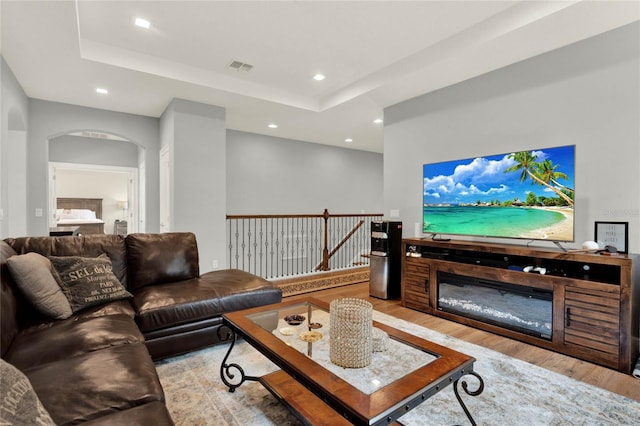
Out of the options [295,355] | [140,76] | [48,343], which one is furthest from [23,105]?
[295,355]

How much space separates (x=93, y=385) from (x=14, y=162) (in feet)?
14.4

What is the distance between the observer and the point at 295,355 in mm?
1556

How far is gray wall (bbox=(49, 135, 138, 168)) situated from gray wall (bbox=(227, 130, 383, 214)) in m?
2.34

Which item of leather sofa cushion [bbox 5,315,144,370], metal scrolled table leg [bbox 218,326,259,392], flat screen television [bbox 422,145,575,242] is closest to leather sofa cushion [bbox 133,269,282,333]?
leather sofa cushion [bbox 5,315,144,370]

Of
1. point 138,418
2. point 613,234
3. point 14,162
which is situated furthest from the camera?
point 14,162

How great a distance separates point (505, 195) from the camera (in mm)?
3256

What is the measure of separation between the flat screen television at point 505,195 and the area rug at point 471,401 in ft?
4.31

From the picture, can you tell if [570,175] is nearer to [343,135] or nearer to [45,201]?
[343,135]

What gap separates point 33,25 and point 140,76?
110 cm

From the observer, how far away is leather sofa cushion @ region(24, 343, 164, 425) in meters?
1.15

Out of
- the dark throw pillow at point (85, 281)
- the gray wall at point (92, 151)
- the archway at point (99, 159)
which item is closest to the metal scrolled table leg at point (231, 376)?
the dark throw pillow at point (85, 281)

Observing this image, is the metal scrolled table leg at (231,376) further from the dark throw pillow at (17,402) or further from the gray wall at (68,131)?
the gray wall at (68,131)

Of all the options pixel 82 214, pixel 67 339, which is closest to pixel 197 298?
pixel 67 339

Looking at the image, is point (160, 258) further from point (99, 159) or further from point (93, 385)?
point (99, 159)
